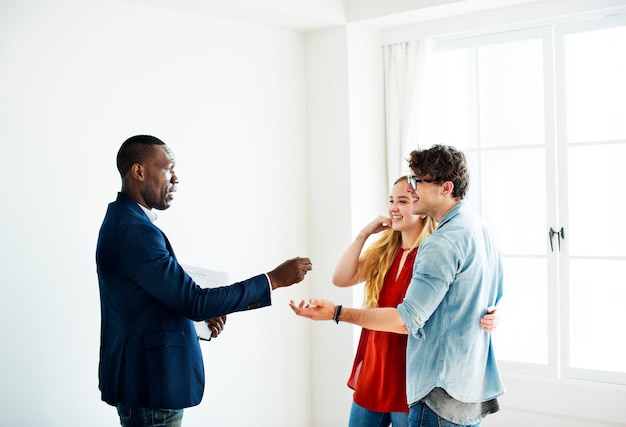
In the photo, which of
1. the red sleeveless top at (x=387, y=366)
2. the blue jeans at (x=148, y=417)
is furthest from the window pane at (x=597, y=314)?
the blue jeans at (x=148, y=417)

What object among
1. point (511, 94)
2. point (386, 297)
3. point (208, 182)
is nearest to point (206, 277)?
point (386, 297)

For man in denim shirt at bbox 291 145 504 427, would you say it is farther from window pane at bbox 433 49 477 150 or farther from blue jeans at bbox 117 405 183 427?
window pane at bbox 433 49 477 150

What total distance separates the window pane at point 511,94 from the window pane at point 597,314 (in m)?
0.73

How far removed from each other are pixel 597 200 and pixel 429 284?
170 cm

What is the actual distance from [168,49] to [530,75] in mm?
1882

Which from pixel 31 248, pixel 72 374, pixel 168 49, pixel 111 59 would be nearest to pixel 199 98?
pixel 168 49

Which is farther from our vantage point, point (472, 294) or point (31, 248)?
point (31, 248)

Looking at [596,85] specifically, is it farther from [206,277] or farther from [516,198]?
[206,277]

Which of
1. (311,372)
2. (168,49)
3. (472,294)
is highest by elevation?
(168,49)

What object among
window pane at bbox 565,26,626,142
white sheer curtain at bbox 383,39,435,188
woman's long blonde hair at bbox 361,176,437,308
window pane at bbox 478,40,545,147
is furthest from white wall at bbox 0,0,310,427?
window pane at bbox 565,26,626,142

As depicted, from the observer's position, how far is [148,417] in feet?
6.61

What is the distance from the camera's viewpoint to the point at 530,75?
136 inches

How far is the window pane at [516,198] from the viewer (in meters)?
3.45

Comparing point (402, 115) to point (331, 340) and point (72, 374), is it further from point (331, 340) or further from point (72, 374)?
point (72, 374)
